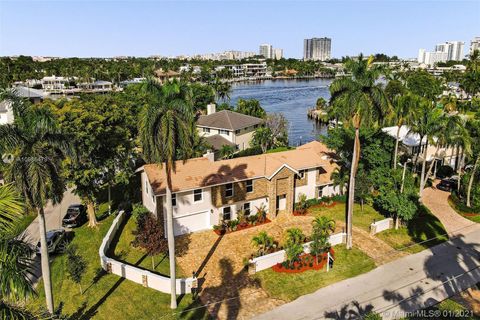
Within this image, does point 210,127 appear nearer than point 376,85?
No

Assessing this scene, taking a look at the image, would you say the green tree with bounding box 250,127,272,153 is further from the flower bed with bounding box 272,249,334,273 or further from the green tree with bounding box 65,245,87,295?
the green tree with bounding box 65,245,87,295

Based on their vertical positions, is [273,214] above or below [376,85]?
below

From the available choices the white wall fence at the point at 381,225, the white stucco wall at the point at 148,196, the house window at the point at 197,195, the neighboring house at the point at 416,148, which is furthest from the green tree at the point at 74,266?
the neighboring house at the point at 416,148

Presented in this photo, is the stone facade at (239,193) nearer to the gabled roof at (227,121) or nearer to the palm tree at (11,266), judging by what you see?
the gabled roof at (227,121)

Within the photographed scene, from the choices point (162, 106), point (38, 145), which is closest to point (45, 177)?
point (38, 145)

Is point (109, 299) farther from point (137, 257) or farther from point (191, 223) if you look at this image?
point (191, 223)

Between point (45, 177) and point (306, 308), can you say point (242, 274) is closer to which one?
point (306, 308)
